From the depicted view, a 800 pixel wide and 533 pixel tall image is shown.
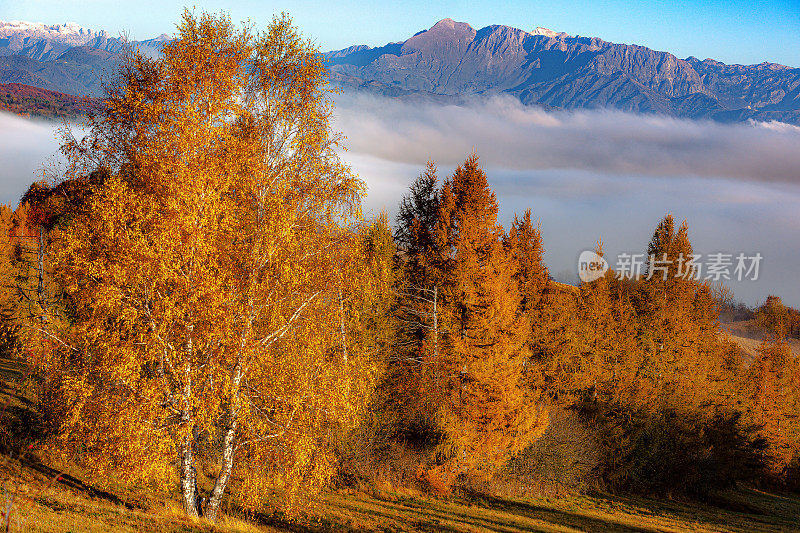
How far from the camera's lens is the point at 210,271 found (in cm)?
1318

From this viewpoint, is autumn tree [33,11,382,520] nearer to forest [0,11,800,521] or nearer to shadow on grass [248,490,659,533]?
forest [0,11,800,521]

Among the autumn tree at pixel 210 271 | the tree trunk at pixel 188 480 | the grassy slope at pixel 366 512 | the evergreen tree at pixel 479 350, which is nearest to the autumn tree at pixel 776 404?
the grassy slope at pixel 366 512

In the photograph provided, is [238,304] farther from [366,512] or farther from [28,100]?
[28,100]

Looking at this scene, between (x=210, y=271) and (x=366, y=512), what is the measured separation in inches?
455

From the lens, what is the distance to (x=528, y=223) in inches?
1385

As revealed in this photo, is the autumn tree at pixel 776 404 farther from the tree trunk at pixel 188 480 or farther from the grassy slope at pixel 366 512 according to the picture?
the tree trunk at pixel 188 480

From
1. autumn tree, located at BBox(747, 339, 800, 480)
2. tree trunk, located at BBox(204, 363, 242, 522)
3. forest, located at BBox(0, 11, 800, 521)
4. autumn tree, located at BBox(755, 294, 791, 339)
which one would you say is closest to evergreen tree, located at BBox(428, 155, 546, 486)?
forest, located at BBox(0, 11, 800, 521)

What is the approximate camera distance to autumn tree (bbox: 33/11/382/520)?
1232 centimetres

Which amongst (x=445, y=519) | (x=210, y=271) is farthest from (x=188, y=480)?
(x=445, y=519)

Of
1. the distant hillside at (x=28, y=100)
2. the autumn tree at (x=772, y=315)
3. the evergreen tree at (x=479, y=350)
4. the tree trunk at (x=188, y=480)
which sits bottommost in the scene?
the tree trunk at (x=188, y=480)

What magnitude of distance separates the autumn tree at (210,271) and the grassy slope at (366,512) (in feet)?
3.67

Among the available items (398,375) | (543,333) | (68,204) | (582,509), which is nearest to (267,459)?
(68,204)

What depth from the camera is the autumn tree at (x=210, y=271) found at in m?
12.3

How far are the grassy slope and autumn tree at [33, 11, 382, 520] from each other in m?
1.12
